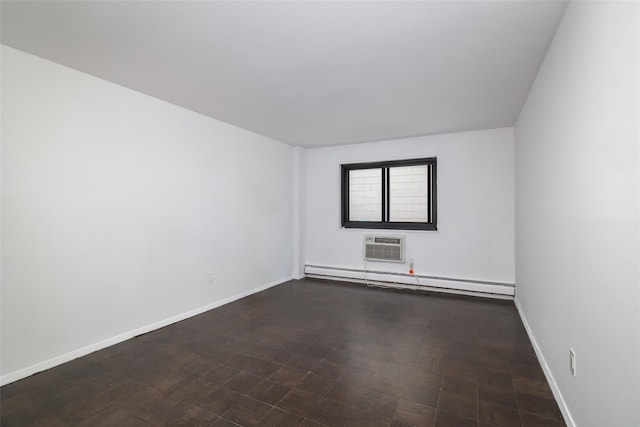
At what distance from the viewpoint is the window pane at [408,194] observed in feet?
16.3

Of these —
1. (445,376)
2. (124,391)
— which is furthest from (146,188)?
(445,376)

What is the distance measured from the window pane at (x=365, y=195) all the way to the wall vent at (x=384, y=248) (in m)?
0.39

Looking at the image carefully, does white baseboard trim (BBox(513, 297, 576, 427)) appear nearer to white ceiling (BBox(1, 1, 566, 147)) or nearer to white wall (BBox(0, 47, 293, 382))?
white ceiling (BBox(1, 1, 566, 147))

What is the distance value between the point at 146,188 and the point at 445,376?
3.24m

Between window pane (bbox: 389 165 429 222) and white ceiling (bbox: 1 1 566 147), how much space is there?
155cm

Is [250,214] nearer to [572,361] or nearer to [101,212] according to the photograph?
[101,212]

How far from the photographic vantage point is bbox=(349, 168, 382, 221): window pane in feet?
17.5

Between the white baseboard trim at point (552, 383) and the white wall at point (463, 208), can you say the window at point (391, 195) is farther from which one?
the white baseboard trim at point (552, 383)

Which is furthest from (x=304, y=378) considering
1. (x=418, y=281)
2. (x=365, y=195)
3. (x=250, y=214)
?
(x=365, y=195)

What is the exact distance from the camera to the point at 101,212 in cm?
279

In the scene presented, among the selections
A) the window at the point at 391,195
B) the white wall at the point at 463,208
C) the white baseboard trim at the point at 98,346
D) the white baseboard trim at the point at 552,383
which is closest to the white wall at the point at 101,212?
the white baseboard trim at the point at 98,346

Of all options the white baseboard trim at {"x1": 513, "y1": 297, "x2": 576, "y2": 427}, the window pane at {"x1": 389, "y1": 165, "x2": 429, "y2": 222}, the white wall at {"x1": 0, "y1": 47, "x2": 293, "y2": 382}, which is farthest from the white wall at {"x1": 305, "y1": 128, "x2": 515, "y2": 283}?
the white wall at {"x1": 0, "y1": 47, "x2": 293, "y2": 382}

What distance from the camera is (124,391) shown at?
215 cm

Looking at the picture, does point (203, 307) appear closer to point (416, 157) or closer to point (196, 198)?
point (196, 198)
